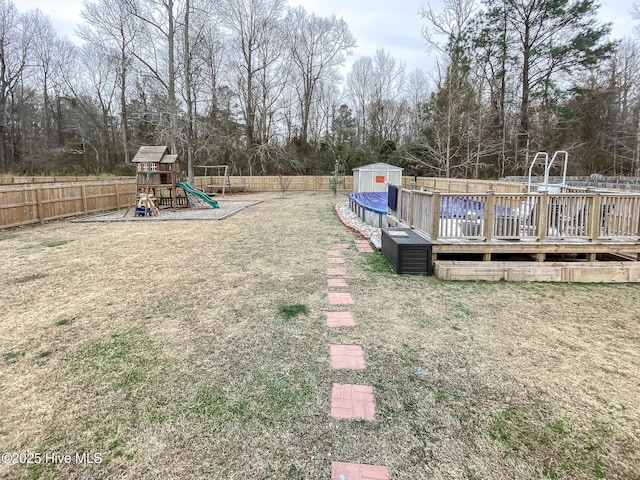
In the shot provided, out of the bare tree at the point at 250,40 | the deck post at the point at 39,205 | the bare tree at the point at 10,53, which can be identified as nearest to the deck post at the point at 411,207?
the deck post at the point at 39,205

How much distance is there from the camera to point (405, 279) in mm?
4535

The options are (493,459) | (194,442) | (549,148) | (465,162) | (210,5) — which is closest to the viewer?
(493,459)

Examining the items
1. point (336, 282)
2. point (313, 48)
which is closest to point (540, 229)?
point (336, 282)

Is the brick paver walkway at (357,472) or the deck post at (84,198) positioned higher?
the deck post at (84,198)

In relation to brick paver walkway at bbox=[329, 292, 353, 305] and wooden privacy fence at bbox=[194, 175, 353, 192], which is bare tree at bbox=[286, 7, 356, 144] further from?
brick paver walkway at bbox=[329, 292, 353, 305]

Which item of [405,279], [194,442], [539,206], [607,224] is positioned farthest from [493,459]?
[607,224]

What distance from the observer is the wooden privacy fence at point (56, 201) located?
8743 millimetres

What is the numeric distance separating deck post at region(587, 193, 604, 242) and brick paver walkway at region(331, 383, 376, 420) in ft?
14.3

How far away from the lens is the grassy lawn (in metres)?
1.69

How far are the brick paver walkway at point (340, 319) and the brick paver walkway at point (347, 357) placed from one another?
1.35 ft

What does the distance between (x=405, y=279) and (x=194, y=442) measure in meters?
3.28

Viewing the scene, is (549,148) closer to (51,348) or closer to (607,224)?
(607,224)

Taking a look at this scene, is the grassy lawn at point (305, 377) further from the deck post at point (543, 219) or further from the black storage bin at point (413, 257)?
the deck post at point (543, 219)

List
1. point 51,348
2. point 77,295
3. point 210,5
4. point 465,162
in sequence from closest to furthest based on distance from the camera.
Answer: point 51,348
point 77,295
point 210,5
point 465,162
